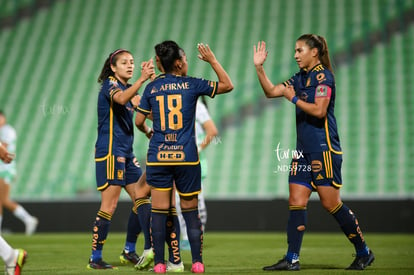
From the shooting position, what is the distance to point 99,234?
6.59m

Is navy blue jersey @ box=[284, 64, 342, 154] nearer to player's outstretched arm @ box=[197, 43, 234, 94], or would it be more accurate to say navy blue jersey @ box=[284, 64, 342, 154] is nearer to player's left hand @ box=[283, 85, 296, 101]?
player's left hand @ box=[283, 85, 296, 101]

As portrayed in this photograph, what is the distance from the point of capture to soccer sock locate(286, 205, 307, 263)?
6258 millimetres

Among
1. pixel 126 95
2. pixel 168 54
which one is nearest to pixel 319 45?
pixel 168 54

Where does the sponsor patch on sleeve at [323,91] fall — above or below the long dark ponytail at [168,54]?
below

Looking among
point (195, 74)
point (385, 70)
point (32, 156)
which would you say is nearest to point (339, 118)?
point (385, 70)

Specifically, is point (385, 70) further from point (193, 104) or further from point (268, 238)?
point (193, 104)

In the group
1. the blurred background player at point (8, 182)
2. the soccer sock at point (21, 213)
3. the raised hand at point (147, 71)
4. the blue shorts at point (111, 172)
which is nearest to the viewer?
the raised hand at point (147, 71)

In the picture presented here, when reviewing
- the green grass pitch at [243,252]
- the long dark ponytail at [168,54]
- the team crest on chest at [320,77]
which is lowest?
the green grass pitch at [243,252]

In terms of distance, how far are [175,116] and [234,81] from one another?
35.7 ft

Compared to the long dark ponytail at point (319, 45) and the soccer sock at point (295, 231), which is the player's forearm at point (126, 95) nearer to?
the long dark ponytail at point (319, 45)

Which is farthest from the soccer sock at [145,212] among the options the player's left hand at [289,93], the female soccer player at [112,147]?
the player's left hand at [289,93]

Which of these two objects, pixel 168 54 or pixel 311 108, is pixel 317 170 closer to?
pixel 311 108

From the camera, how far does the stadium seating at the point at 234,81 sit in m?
14.8

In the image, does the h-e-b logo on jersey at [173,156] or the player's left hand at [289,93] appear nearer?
the h-e-b logo on jersey at [173,156]
